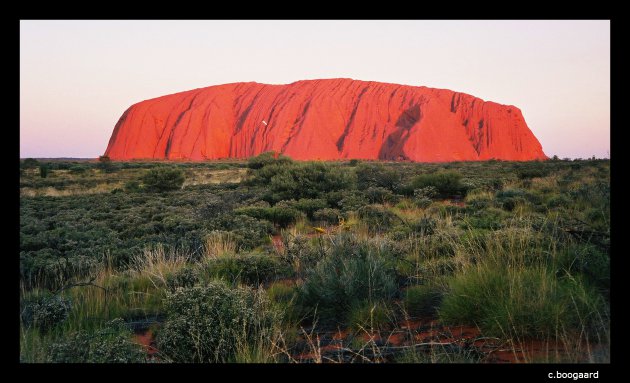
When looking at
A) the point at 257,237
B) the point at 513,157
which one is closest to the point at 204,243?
the point at 257,237

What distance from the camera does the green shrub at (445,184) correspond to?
54.1ft

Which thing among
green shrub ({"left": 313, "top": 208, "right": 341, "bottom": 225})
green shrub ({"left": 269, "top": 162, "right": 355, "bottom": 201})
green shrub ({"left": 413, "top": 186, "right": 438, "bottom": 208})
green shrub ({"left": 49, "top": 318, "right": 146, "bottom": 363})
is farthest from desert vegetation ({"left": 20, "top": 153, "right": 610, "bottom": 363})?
green shrub ({"left": 269, "top": 162, "right": 355, "bottom": 201})

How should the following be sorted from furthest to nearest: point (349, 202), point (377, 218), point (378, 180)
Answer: point (378, 180), point (349, 202), point (377, 218)

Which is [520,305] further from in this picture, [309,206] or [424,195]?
[424,195]

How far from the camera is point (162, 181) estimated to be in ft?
86.2

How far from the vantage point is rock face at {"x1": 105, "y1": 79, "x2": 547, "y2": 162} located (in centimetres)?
8688

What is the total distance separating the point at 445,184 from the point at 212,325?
1435 cm

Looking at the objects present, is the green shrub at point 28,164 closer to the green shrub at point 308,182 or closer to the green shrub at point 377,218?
the green shrub at point 308,182

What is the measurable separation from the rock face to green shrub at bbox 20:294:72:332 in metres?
80.0

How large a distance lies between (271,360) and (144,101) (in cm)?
11216

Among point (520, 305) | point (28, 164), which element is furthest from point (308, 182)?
point (28, 164)

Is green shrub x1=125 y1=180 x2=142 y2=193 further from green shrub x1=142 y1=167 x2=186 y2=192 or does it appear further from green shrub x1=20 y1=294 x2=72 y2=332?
green shrub x1=20 y1=294 x2=72 y2=332

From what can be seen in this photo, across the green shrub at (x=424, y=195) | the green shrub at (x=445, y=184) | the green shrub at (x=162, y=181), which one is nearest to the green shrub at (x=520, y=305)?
the green shrub at (x=424, y=195)
